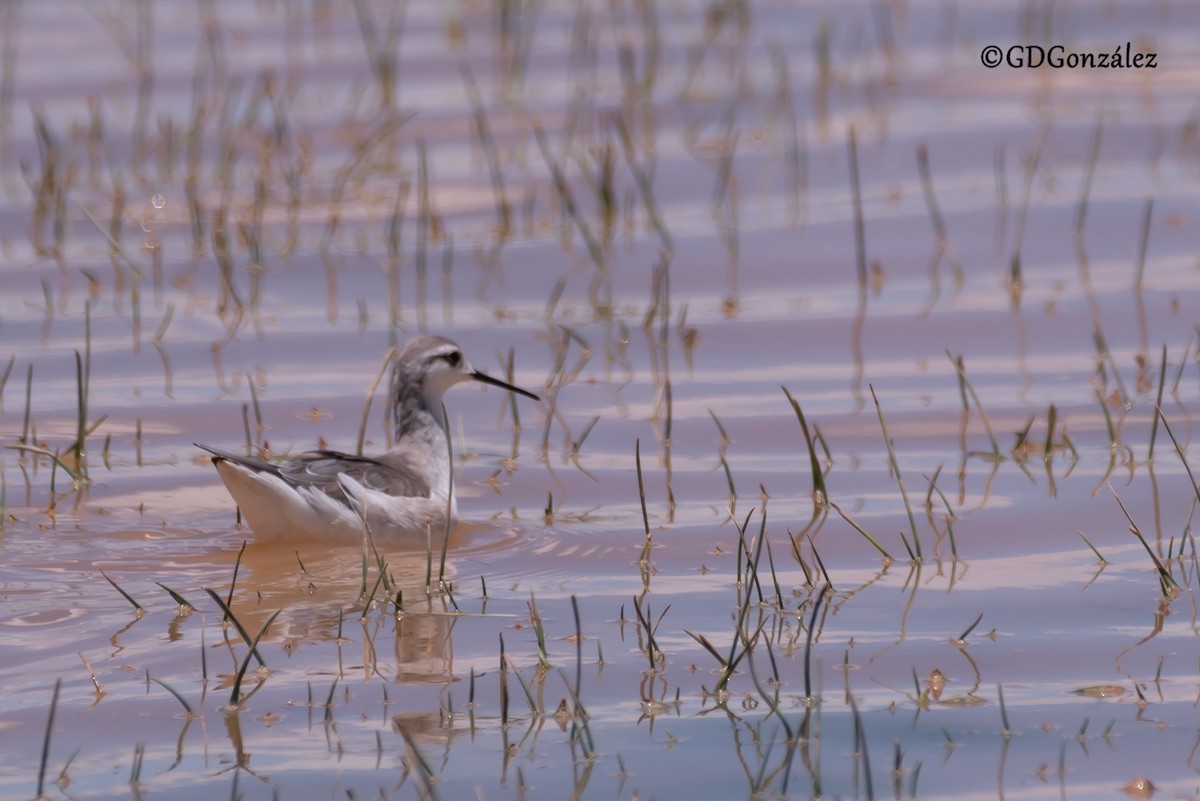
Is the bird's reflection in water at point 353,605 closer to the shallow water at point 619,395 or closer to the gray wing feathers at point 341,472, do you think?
the shallow water at point 619,395

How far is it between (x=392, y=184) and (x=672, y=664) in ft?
23.0

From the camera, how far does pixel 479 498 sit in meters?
7.54

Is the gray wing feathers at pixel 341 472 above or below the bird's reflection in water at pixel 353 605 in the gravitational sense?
above

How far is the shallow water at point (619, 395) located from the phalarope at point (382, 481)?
146 mm

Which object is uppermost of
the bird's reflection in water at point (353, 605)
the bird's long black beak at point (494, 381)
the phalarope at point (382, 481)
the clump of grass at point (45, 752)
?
the bird's long black beak at point (494, 381)

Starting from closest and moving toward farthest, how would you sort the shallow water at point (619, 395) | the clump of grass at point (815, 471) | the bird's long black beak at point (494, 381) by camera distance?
the shallow water at point (619, 395)
the clump of grass at point (815, 471)
the bird's long black beak at point (494, 381)

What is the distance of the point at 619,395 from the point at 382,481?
1.60 metres

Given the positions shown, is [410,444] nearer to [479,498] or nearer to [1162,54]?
[479,498]

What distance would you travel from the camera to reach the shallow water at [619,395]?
5.00 metres

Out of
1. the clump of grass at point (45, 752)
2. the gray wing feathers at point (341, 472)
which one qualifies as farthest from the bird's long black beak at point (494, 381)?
the clump of grass at point (45, 752)

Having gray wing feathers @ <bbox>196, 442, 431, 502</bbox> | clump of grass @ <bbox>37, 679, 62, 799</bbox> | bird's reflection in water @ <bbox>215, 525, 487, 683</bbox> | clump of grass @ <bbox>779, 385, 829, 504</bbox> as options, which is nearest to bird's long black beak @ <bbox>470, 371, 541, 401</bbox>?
gray wing feathers @ <bbox>196, 442, 431, 502</bbox>

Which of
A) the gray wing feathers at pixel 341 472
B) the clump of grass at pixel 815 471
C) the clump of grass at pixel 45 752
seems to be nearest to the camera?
the clump of grass at pixel 45 752

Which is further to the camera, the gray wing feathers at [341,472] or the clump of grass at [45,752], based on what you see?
the gray wing feathers at [341,472]

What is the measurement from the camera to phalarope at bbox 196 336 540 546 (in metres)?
6.79
